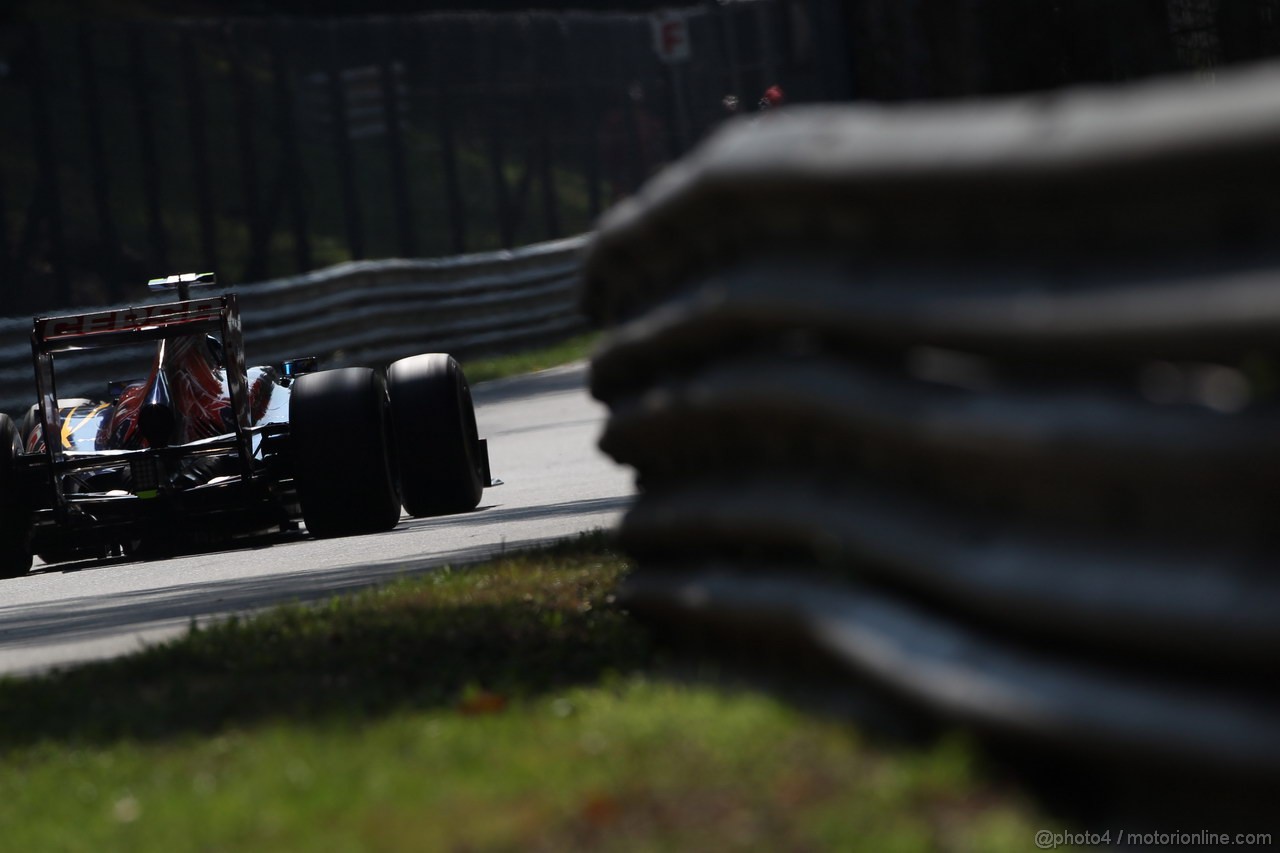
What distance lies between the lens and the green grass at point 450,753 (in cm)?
323

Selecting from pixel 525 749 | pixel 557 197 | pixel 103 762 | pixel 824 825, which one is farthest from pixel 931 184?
pixel 557 197

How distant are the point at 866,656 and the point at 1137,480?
0.69m

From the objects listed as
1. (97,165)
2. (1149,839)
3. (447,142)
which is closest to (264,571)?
(1149,839)

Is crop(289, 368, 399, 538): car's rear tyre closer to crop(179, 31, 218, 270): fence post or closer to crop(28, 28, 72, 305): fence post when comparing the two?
crop(28, 28, 72, 305): fence post

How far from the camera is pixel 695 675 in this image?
4613 mm

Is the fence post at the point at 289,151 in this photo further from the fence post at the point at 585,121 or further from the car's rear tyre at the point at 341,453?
the car's rear tyre at the point at 341,453

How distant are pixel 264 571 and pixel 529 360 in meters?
14.5

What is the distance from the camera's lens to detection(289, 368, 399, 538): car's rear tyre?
34.1 ft

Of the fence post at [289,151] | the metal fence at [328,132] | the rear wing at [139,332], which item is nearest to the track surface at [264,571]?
the rear wing at [139,332]

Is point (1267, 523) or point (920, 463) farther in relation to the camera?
point (920, 463)

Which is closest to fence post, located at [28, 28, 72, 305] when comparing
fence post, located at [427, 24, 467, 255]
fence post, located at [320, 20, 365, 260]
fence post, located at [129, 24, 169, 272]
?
fence post, located at [129, 24, 169, 272]

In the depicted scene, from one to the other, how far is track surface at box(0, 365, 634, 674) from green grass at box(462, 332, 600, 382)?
27.8ft

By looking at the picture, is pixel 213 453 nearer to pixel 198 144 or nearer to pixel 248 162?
pixel 198 144

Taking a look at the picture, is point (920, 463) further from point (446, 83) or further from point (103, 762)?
point (446, 83)
